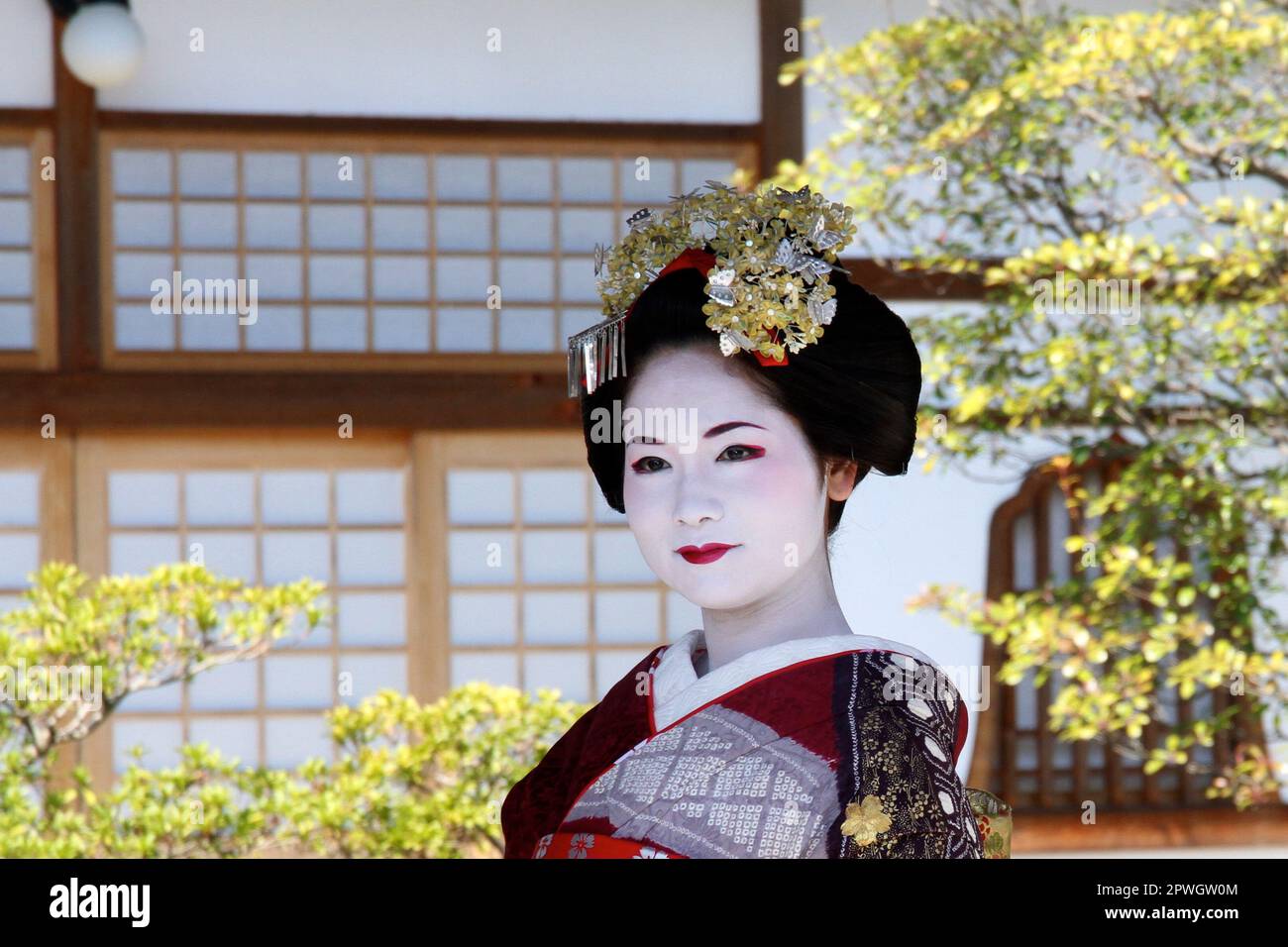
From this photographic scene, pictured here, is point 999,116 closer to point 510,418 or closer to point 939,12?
point 939,12

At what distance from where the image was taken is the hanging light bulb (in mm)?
4441

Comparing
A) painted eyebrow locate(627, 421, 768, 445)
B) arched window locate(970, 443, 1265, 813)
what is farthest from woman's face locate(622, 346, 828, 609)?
arched window locate(970, 443, 1265, 813)

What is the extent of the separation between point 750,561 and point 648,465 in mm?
172

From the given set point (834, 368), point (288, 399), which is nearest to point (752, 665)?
point (834, 368)

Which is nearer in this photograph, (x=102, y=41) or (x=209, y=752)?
(x=102, y=41)

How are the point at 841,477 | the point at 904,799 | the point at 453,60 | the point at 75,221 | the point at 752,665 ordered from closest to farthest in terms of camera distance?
the point at 904,799 → the point at 752,665 → the point at 841,477 → the point at 75,221 → the point at 453,60

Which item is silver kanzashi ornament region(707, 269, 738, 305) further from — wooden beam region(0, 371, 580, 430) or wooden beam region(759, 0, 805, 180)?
wooden beam region(759, 0, 805, 180)

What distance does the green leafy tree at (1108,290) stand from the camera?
436cm

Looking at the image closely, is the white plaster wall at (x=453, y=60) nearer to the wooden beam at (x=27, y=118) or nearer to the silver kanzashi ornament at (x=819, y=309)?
the wooden beam at (x=27, y=118)

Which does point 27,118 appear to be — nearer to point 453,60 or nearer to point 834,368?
point 453,60

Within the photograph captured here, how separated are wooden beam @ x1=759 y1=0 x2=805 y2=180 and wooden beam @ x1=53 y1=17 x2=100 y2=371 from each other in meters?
2.07

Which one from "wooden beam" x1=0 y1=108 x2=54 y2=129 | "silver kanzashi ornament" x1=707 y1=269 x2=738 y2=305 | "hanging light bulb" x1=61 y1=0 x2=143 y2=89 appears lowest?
"silver kanzashi ornament" x1=707 y1=269 x2=738 y2=305

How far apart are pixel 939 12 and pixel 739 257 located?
339 centimetres

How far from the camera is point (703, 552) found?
6.02ft
